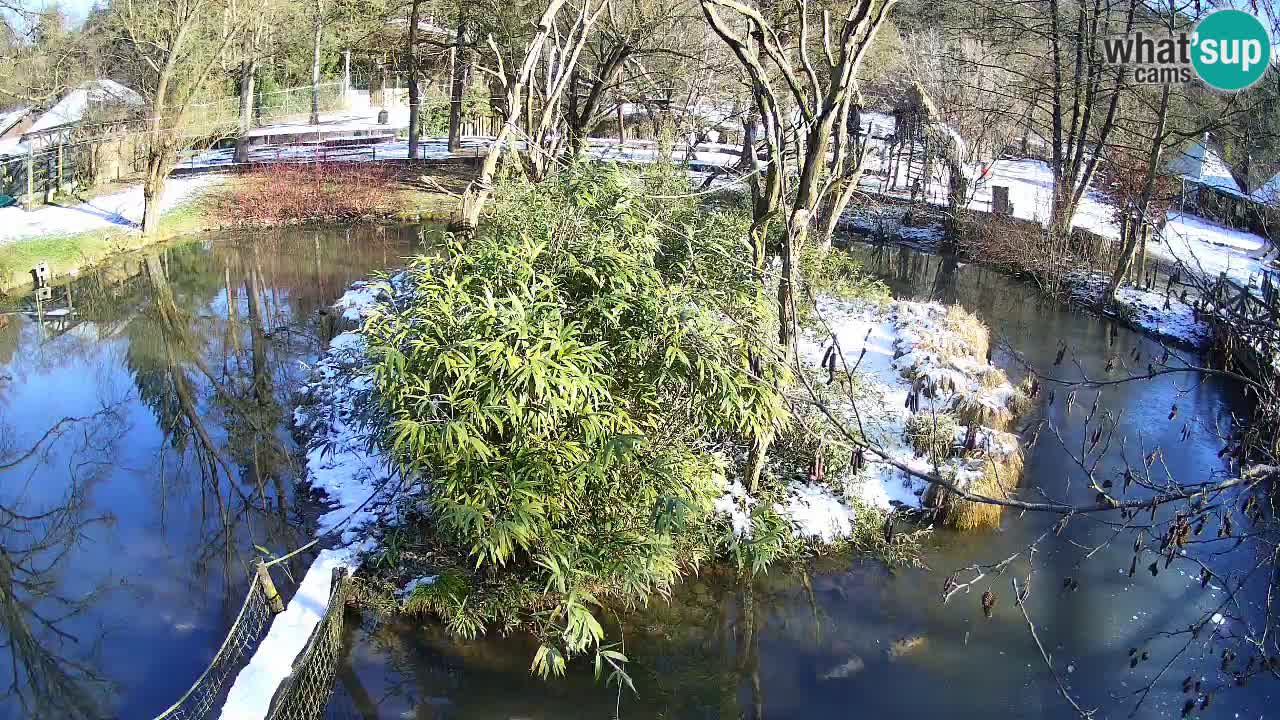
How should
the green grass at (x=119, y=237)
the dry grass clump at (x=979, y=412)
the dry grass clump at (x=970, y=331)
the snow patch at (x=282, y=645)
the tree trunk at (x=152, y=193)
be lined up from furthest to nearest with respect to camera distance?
the tree trunk at (x=152, y=193) < the green grass at (x=119, y=237) < the dry grass clump at (x=970, y=331) < the dry grass clump at (x=979, y=412) < the snow patch at (x=282, y=645)

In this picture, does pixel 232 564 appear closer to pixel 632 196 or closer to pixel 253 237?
pixel 632 196

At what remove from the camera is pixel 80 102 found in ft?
78.0

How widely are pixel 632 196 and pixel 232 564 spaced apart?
4.76 meters

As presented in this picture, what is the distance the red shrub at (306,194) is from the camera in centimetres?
2117

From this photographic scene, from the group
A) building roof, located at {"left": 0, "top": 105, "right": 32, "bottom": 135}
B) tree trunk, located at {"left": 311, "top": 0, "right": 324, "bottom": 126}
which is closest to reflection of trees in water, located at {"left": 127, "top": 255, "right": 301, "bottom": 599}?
building roof, located at {"left": 0, "top": 105, "right": 32, "bottom": 135}

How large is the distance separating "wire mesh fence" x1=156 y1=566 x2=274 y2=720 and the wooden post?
0.17 feet

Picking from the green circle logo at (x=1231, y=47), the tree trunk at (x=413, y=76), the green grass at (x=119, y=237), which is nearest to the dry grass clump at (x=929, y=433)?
the green circle logo at (x=1231, y=47)

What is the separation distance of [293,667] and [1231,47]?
8.86 meters

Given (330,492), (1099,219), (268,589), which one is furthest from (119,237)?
(1099,219)

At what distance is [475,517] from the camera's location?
21.6 ft

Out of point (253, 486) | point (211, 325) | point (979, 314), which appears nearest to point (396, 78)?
point (211, 325)

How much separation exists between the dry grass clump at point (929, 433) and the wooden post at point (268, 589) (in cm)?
617

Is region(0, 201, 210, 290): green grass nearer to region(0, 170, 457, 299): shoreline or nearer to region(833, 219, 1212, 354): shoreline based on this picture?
region(0, 170, 457, 299): shoreline

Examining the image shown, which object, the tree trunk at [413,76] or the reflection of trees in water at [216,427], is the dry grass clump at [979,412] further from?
A: the tree trunk at [413,76]
